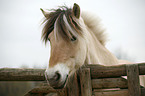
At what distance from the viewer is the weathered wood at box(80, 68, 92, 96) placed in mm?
1750

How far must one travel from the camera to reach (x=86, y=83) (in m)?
1.77

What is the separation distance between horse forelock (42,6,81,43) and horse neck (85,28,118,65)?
19.4 inches

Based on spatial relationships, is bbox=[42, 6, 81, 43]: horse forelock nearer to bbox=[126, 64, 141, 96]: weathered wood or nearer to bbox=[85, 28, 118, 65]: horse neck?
bbox=[85, 28, 118, 65]: horse neck

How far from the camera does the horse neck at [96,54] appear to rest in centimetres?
239

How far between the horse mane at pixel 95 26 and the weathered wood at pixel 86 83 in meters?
1.42

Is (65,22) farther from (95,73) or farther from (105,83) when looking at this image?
(105,83)

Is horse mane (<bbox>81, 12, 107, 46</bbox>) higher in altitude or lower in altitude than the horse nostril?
higher

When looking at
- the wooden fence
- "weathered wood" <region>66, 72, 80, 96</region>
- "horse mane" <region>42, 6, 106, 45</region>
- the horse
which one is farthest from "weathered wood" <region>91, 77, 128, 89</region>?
"horse mane" <region>42, 6, 106, 45</region>

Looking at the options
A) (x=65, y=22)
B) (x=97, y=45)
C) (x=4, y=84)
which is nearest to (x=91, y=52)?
(x=97, y=45)

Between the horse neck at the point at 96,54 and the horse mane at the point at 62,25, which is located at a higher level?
the horse mane at the point at 62,25

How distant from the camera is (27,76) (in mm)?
2135

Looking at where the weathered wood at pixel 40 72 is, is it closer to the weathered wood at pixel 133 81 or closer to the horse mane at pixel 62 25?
the weathered wood at pixel 133 81

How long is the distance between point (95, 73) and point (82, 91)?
1.09 ft

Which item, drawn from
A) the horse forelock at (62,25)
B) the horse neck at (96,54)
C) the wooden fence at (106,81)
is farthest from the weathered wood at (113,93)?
the horse forelock at (62,25)
